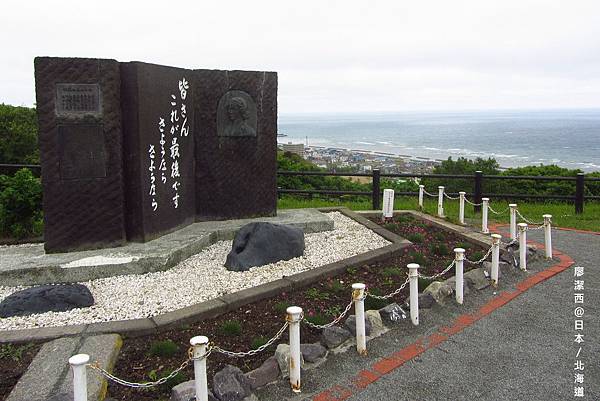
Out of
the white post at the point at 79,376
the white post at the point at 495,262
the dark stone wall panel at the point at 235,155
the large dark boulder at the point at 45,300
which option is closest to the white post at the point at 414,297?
the white post at the point at 495,262

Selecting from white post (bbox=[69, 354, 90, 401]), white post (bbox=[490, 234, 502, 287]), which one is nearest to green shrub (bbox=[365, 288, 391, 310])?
white post (bbox=[490, 234, 502, 287])

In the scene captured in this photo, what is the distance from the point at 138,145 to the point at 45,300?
2.17 m

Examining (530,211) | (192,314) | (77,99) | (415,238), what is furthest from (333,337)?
(530,211)

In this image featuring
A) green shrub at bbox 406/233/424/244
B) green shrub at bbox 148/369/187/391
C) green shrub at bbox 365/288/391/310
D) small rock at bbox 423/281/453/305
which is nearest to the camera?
green shrub at bbox 148/369/187/391

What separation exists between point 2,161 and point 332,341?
10889 millimetres

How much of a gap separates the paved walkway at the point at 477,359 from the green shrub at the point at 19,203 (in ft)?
16.6

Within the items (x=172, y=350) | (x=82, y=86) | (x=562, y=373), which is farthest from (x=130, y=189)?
(x=562, y=373)

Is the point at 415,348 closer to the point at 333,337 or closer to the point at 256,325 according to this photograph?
the point at 333,337

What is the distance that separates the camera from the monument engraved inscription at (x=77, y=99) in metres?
5.62

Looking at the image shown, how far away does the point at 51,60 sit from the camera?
5543 millimetres

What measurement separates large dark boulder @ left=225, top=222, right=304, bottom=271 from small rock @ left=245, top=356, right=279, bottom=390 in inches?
82.7

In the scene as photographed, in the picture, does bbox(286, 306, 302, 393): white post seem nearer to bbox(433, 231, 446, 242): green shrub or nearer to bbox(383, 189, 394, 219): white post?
bbox(433, 231, 446, 242): green shrub

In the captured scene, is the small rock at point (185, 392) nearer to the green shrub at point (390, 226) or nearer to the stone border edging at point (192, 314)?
the stone border edging at point (192, 314)

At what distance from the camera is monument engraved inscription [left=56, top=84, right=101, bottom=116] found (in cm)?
562
